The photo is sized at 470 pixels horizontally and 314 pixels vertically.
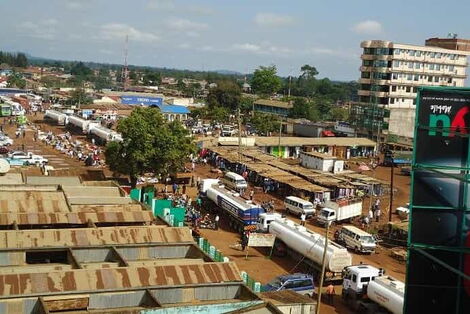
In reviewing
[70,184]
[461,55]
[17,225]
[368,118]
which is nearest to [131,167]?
[70,184]

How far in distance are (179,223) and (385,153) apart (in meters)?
33.0

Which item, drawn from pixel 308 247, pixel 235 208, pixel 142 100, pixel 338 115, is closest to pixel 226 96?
pixel 142 100

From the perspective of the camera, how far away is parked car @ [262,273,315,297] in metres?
17.2

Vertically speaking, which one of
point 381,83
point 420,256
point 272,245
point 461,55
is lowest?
point 272,245

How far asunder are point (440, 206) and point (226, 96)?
247ft

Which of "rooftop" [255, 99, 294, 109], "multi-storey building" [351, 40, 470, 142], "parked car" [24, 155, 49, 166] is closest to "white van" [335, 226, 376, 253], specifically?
"parked car" [24, 155, 49, 166]

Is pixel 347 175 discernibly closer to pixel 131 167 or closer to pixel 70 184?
pixel 131 167

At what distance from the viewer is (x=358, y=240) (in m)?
23.1

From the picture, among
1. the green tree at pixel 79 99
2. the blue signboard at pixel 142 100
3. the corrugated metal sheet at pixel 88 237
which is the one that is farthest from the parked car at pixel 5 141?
the green tree at pixel 79 99

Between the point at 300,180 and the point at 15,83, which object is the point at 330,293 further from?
the point at 15,83

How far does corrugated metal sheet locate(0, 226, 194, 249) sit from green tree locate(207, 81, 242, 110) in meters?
66.0

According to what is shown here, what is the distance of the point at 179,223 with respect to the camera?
22969 millimetres

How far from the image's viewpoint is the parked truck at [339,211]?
2704cm

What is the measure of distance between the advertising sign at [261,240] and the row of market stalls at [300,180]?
8.94 m
